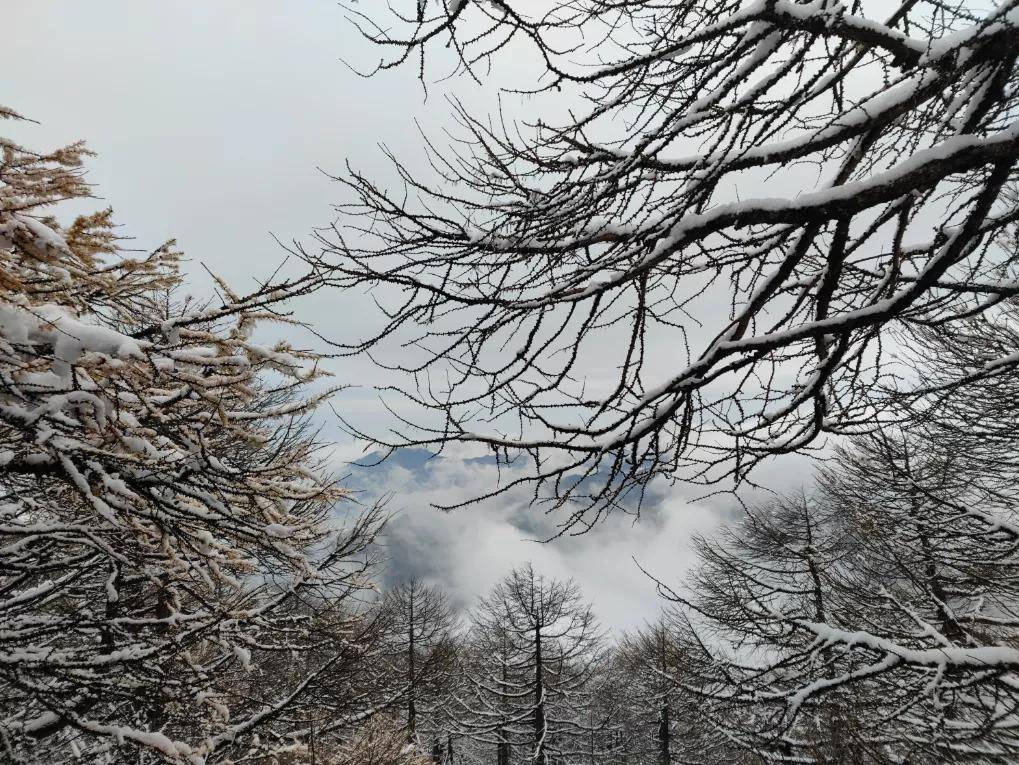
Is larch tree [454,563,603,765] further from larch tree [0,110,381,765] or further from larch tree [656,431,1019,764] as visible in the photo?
larch tree [0,110,381,765]

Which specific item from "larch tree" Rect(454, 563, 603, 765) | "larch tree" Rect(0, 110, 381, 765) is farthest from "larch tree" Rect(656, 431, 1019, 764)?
"larch tree" Rect(454, 563, 603, 765)

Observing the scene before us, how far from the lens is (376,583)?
421 cm

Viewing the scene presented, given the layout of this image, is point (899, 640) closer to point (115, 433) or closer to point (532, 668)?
point (115, 433)

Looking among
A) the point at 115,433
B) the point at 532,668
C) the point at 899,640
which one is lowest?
the point at 532,668

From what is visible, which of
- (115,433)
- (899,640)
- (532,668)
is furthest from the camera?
(532,668)

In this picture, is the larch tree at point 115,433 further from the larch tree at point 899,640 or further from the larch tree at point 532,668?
the larch tree at point 532,668

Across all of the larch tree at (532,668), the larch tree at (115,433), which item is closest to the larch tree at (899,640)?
the larch tree at (115,433)

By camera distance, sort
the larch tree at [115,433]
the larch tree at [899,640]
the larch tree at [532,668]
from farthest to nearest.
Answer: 1. the larch tree at [532,668]
2. the larch tree at [899,640]
3. the larch tree at [115,433]

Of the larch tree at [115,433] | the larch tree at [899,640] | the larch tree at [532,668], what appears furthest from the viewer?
the larch tree at [532,668]

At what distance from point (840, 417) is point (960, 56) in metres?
1.64

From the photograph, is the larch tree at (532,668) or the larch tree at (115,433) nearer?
the larch tree at (115,433)

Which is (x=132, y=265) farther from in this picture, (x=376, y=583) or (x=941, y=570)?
(x=941, y=570)

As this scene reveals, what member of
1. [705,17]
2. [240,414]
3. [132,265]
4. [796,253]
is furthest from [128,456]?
[705,17]

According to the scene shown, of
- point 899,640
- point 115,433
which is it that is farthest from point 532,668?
point 115,433
